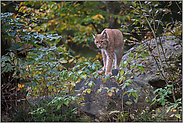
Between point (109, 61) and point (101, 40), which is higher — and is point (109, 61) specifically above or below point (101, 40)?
below

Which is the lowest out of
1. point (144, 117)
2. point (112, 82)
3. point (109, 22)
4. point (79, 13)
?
point (144, 117)

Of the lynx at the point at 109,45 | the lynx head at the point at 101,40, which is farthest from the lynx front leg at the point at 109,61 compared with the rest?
the lynx head at the point at 101,40

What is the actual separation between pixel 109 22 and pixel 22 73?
436cm

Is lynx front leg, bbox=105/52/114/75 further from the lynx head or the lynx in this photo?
the lynx head

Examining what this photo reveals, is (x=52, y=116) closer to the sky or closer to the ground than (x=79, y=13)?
closer to the ground

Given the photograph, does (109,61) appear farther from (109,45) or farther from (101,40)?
(101,40)

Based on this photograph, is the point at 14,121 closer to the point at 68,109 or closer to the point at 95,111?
the point at 68,109

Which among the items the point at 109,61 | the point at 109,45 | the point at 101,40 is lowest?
the point at 109,61

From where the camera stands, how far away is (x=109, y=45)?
4152mm

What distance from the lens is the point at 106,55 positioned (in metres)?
4.30

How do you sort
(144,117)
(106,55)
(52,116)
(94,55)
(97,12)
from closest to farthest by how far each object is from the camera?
1. (144,117)
2. (52,116)
3. (106,55)
4. (97,12)
5. (94,55)

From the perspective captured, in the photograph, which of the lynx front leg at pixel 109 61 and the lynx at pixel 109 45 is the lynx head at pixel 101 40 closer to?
the lynx at pixel 109 45

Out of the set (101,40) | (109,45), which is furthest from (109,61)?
(101,40)

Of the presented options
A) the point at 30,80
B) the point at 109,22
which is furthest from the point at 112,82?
the point at 109,22
